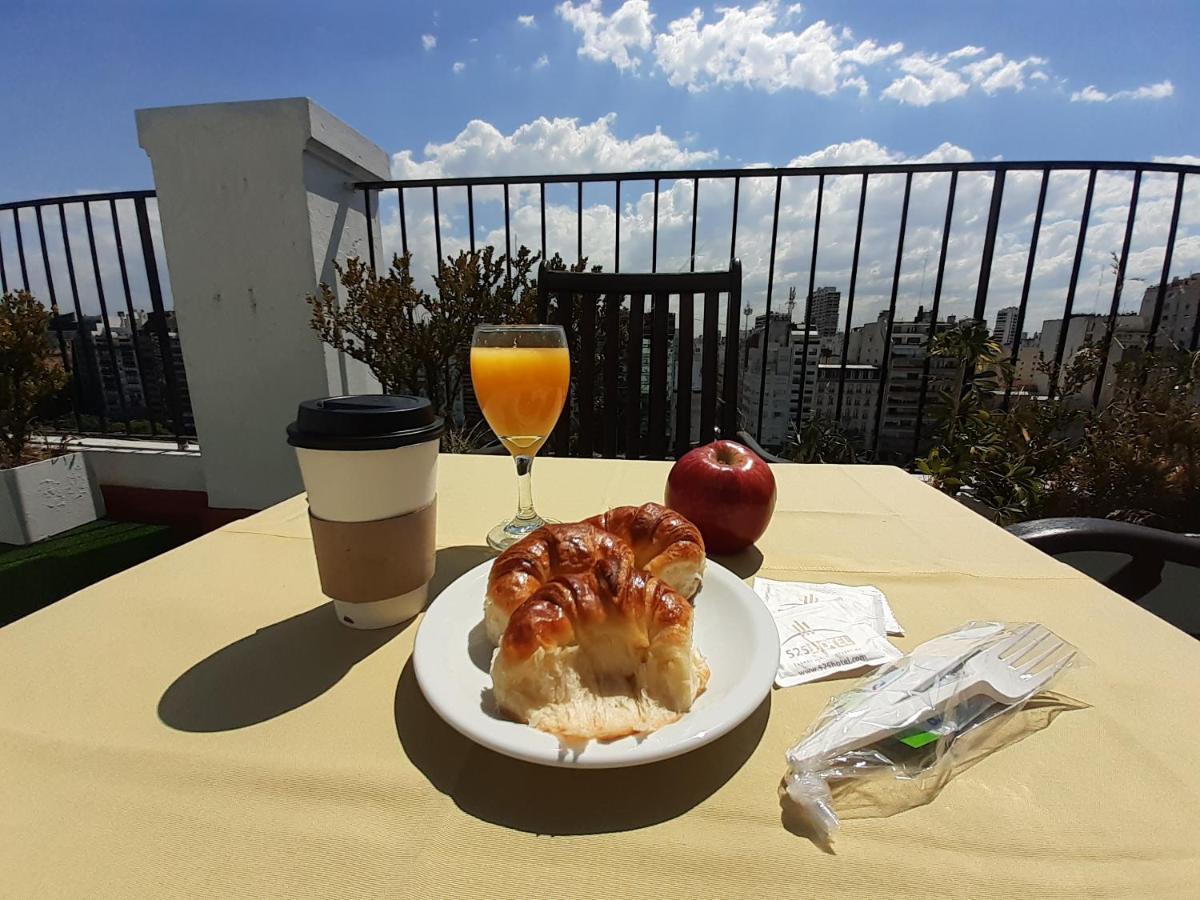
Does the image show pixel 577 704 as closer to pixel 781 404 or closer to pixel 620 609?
pixel 620 609

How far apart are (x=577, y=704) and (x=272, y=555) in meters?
0.57

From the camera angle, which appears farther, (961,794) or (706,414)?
(706,414)

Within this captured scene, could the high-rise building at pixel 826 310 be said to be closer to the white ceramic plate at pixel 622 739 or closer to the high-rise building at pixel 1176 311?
the high-rise building at pixel 1176 311

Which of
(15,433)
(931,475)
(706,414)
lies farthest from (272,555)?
(15,433)

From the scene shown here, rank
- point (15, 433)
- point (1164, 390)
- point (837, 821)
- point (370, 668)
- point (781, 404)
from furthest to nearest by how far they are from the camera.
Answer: point (781, 404), point (15, 433), point (1164, 390), point (370, 668), point (837, 821)

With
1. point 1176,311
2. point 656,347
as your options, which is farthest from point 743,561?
point 1176,311

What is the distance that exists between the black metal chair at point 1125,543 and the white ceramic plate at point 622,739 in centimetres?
70

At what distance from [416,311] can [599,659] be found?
8.49ft

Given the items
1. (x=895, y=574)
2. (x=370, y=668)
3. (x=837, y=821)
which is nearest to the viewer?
(x=837, y=821)

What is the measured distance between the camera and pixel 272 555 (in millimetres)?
782

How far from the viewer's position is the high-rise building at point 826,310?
113 inches

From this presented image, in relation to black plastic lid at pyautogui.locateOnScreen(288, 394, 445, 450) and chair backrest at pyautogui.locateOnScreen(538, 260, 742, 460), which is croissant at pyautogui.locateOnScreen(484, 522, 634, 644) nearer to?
black plastic lid at pyautogui.locateOnScreen(288, 394, 445, 450)

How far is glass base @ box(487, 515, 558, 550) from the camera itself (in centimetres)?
82

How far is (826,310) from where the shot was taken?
9.64 feet
